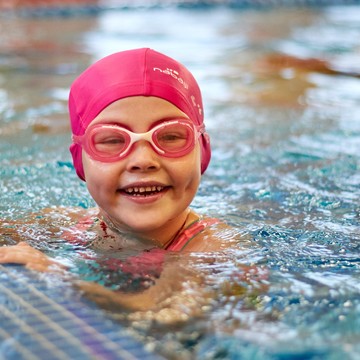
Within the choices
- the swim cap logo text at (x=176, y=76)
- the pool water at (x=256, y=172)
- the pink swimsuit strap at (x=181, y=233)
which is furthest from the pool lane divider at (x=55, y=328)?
the swim cap logo text at (x=176, y=76)

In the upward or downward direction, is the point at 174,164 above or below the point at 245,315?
above

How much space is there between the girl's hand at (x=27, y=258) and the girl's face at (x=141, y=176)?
33 cm

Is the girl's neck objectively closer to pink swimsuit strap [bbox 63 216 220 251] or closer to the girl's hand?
pink swimsuit strap [bbox 63 216 220 251]

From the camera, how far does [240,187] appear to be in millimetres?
4250

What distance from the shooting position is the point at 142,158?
261 cm

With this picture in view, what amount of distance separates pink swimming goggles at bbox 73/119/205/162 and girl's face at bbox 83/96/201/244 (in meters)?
0.02

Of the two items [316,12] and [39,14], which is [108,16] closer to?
[39,14]

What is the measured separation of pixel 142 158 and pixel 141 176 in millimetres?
76

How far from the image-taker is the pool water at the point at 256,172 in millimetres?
2160

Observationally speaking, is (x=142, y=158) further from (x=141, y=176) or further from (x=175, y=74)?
(x=175, y=74)

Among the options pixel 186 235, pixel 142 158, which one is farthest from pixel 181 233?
pixel 142 158

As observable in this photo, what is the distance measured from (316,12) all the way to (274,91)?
27.9 feet

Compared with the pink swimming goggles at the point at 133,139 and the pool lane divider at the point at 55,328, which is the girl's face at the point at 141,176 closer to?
the pink swimming goggles at the point at 133,139

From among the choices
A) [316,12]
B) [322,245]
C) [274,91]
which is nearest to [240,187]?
[322,245]
